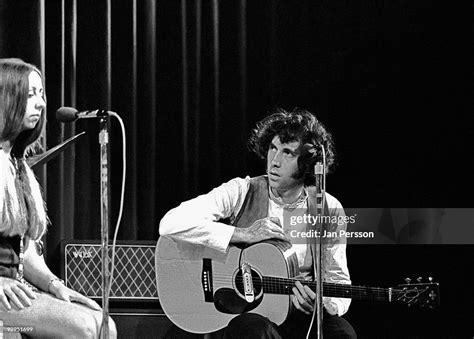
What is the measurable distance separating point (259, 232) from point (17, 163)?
3.84 feet

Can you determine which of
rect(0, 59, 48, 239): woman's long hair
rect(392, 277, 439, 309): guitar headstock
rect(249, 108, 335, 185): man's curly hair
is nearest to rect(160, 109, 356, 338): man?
rect(249, 108, 335, 185): man's curly hair

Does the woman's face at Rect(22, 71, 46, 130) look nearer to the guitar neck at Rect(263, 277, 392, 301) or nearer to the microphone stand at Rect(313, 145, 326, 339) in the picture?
the microphone stand at Rect(313, 145, 326, 339)

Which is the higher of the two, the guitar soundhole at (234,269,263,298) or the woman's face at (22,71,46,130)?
the woman's face at (22,71,46,130)

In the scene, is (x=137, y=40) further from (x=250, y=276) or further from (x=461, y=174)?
(x=461, y=174)

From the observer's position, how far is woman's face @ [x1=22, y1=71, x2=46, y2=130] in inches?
110

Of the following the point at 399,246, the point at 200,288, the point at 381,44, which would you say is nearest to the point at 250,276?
the point at 200,288

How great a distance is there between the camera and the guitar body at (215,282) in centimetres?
341

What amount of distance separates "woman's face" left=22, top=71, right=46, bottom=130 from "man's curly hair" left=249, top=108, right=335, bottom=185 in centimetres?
118

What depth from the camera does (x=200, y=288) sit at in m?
3.46

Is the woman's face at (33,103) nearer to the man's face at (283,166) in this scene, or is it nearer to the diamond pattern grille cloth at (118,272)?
the diamond pattern grille cloth at (118,272)

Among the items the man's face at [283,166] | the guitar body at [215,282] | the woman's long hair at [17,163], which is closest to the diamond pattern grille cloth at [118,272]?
the guitar body at [215,282]

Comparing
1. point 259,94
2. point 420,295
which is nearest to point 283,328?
point 420,295

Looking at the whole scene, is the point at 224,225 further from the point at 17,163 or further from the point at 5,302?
the point at 5,302

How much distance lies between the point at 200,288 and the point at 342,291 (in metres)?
0.63
